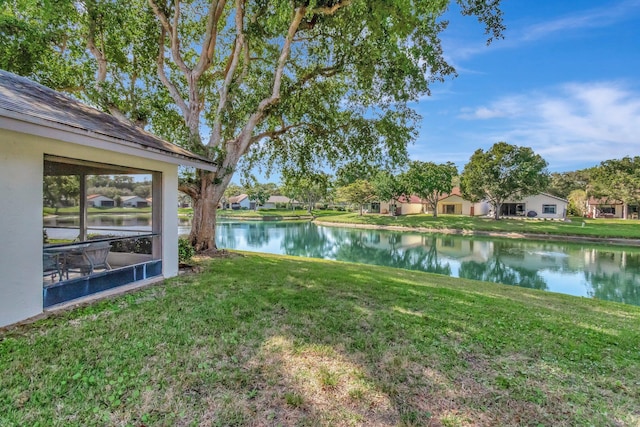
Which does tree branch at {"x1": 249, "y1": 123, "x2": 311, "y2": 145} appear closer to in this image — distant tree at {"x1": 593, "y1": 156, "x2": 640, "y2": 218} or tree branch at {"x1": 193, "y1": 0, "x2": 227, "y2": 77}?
tree branch at {"x1": 193, "y1": 0, "x2": 227, "y2": 77}

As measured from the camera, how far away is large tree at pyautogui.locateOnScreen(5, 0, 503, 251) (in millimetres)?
8078

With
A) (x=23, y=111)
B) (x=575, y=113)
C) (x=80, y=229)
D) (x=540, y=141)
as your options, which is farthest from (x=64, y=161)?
(x=540, y=141)

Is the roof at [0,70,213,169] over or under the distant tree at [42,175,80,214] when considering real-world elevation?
over

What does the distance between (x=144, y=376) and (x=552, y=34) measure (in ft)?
60.2

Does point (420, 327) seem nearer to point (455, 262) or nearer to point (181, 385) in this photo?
point (181, 385)

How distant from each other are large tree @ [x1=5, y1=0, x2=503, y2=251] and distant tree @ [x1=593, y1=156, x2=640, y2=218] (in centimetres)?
3819

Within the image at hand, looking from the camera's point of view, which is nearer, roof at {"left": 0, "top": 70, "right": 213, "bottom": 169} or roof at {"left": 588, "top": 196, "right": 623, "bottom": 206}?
roof at {"left": 0, "top": 70, "right": 213, "bottom": 169}

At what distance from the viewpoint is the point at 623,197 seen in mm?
34000

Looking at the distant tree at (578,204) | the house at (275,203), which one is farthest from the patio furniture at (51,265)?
the house at (275,203)

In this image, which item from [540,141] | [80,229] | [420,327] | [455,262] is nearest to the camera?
[420,327]

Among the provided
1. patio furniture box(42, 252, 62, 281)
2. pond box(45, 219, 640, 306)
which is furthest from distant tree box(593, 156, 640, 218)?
patio furniture box(42, 252, 62, 281)

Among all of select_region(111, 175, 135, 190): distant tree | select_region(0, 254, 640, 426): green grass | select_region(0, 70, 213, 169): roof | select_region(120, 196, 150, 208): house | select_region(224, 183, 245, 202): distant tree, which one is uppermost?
select_region(224, 183, 245, 202): distant tree

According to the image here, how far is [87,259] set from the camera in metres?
4.92

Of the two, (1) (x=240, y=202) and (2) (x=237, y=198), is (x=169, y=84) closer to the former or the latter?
(1) (x=240, y=202)
